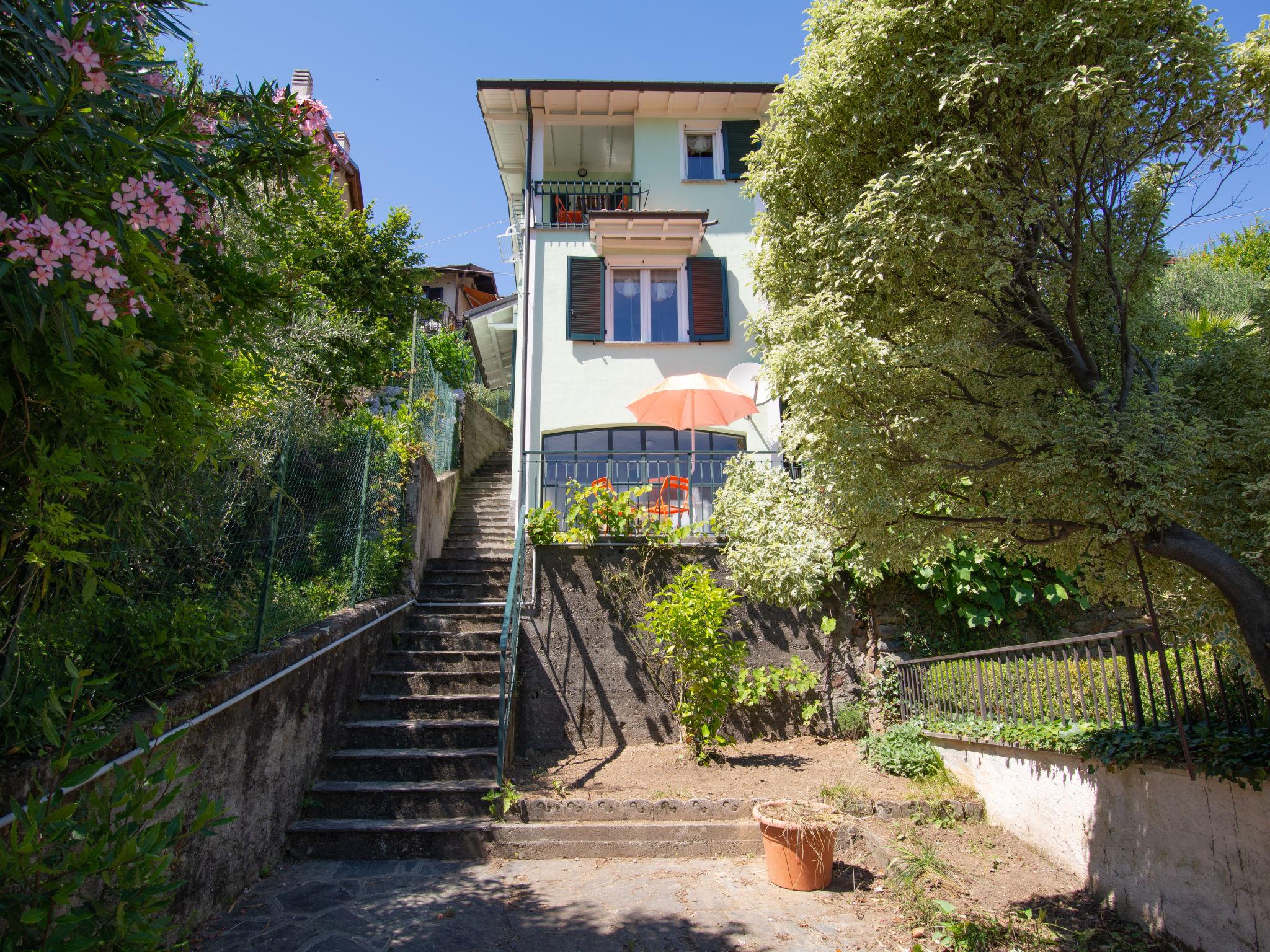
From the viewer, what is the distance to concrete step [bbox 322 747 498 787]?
253 inches

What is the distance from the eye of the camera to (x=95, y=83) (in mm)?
2059

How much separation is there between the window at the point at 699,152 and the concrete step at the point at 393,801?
11.2 metres

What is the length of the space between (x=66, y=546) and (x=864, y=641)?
7603 millimetres

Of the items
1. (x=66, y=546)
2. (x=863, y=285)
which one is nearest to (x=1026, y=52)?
(x=863, y=285)

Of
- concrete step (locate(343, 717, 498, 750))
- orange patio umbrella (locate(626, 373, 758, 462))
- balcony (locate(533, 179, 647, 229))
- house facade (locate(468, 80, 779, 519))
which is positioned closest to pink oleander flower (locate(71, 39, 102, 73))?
concrete step (locate(343, 717, 498, 750))

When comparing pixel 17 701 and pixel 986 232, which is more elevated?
pixel 986 232

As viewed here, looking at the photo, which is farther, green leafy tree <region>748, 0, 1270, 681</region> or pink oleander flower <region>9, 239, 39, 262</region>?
green leafy tree <region>748, 0, 1270, 681</region>

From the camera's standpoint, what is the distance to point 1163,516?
3.43m

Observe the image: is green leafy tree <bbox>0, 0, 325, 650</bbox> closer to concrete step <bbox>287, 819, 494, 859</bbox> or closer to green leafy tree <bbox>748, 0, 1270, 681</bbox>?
green leafy tree <bbox>748, 0, 1270, 681</bbox>

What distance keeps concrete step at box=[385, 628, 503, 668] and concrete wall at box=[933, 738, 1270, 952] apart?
5038mm

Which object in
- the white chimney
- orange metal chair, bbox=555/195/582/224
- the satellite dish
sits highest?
the white chimney

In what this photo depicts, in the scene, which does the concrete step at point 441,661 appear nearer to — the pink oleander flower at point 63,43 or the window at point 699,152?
the pink oleander flower at point 63,43

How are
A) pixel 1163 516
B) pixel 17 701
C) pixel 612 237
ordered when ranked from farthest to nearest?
pixel 612 237 → pixel 1163 516 → pixel 17 701

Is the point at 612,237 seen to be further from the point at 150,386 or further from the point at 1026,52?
the point at 150,386
